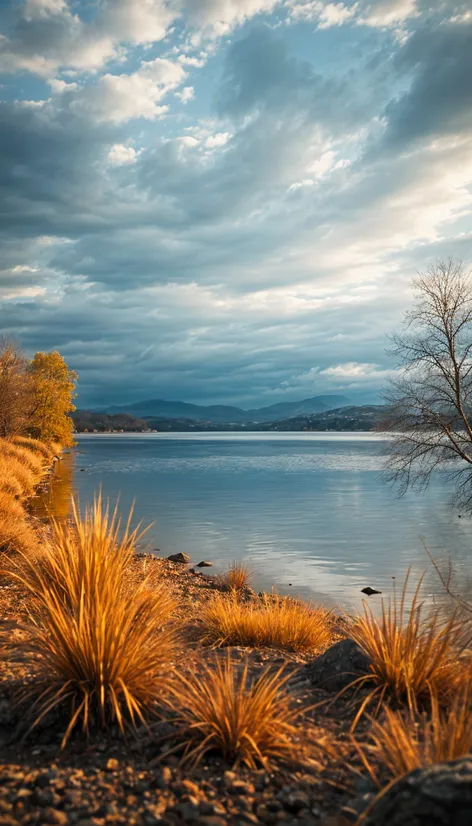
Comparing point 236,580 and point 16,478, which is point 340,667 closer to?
point 236,580

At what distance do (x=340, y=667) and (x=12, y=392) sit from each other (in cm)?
A: 4217

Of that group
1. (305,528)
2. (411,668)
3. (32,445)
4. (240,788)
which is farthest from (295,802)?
(32,445)

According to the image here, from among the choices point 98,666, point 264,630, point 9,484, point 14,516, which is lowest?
point 264,630

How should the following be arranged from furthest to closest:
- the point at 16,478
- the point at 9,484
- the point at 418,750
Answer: the point at 16,478, the point at 9,484, the point at 418,750

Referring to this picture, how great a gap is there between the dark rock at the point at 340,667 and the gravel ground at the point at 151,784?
0.73 meters

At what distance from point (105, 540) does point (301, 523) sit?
70.6 ft

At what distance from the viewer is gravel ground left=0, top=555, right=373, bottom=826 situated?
3291 millimetres

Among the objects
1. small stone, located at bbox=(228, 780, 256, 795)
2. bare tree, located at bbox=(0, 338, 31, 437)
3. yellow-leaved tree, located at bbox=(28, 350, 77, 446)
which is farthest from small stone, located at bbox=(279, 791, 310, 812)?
yellow-leaved tree, located at bbox=(28, 350, 77, 446)

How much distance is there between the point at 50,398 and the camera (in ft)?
186

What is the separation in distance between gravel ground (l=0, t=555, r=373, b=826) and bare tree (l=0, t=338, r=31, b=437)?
4149cm

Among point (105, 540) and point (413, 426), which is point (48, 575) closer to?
point (105, 540)

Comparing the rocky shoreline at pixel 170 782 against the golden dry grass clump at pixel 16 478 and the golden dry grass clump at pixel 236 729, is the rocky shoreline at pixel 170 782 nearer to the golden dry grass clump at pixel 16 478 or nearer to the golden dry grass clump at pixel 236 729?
the golden dry grass clump at pixel 236 729

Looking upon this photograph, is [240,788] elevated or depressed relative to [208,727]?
depressed

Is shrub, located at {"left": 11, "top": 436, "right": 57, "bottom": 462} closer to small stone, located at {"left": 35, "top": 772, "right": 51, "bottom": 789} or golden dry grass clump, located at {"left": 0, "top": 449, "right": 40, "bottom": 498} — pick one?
golden dry grass clump, located at {"left": 0, "top": 449, "right": 40, "bottom": 498}
